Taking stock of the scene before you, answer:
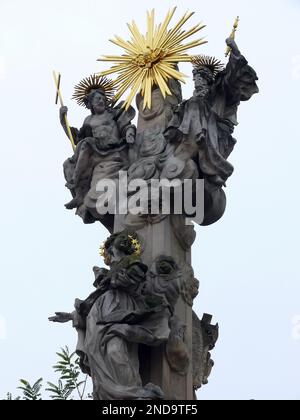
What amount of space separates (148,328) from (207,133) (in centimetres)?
288

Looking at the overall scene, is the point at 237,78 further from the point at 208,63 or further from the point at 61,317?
the point at 61,317

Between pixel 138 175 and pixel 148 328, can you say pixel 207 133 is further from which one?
pixel 148 328

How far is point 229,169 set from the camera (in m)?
17.3

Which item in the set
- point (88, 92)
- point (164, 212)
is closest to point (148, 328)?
point (164, 212)

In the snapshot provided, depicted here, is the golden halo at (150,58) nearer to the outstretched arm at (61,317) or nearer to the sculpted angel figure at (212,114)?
the sculpted angel figure at (212,114)

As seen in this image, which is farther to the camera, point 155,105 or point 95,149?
point 155,105

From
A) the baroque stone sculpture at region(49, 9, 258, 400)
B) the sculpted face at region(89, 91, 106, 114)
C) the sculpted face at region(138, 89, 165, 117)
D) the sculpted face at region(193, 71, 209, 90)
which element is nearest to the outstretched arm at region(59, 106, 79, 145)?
the baroque stone sculpture at region(49, 9, 258, 400)

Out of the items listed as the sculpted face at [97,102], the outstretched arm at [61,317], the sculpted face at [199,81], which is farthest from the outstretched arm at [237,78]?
the outstretched arm at [61,317]

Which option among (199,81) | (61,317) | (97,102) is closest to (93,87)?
(97,102)

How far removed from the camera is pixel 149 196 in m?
17.0

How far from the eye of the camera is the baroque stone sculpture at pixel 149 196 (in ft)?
51.6

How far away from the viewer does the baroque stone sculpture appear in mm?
15727

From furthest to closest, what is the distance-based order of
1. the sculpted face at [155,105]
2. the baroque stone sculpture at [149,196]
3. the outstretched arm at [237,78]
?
1. the sculpted face at [155,105]
2. the outstretched arm at [237,78]
3. the baroque stone sculpture at [149,196]
